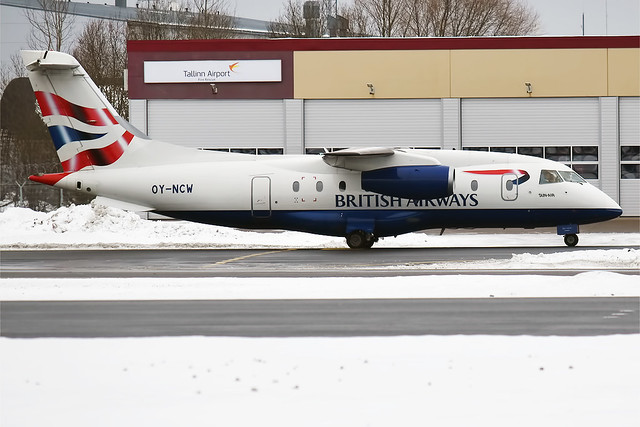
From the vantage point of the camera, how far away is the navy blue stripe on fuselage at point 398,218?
2800 cm

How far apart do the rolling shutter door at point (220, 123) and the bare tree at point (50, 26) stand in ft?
89.8

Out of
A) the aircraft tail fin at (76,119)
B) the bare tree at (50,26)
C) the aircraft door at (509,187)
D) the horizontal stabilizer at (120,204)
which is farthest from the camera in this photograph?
the bare tree at (50,26)

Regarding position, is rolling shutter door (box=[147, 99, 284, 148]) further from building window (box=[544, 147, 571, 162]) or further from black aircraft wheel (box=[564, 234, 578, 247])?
black aircraft wheel (box=[564, 234, 578, 247])

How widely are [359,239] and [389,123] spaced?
46.4ft

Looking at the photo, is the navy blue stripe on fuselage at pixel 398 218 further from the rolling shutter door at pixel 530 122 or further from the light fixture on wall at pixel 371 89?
the light fixture on wall at pixel 371 89

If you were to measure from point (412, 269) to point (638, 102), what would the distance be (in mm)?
24775

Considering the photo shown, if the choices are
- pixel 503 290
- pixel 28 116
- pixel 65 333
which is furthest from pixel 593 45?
pixel 28 116

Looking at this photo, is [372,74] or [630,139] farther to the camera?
[630,139]

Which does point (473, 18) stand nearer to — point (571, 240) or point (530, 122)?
point (530, 122)

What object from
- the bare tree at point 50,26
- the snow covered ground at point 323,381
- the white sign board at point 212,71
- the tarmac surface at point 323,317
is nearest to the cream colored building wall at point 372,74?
the white sign board at point 212,71

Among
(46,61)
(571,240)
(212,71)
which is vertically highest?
(212,71)

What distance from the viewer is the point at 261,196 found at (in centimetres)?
2825

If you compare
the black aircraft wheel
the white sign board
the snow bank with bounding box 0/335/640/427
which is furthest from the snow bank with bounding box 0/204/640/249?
the snow bank with bounding box 0/335/640/427

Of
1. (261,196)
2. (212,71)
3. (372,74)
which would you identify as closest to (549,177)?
(261,196)
